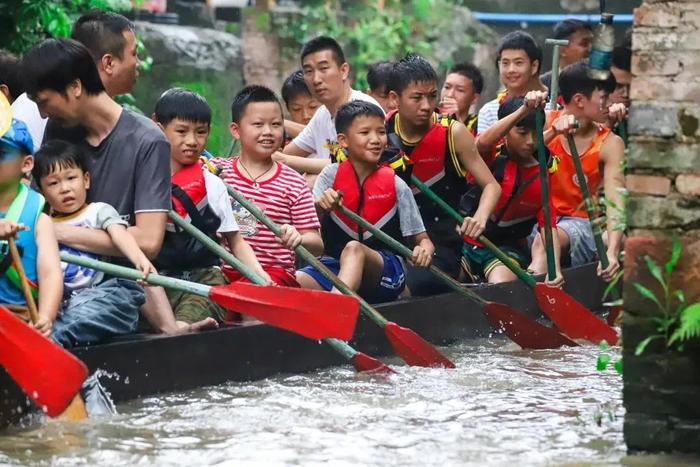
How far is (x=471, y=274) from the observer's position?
29.7 ft

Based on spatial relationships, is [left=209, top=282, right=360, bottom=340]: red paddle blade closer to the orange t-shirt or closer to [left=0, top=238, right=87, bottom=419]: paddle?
[left=0, top=238, right=87, bottom=419]: paddle

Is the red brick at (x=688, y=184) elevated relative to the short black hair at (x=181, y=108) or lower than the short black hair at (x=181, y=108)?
lower

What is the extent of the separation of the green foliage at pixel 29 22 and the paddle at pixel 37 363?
5.05 metres

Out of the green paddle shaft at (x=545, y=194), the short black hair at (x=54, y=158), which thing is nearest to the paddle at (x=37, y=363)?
the short black hair at (x=54, y=158)

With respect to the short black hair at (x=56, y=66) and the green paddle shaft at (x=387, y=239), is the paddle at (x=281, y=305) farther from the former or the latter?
the green paddle shaft at (x=387, y=239)

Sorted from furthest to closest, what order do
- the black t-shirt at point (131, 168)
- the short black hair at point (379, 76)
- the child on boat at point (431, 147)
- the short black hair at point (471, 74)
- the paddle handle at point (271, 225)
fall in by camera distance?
the short black hair at point (471, 74) < the short black hair at point (379, 76) < the child on boat at point (431, 147) < the paddle handle at point (271, 225) < the black t-shirt at point (131, 168)

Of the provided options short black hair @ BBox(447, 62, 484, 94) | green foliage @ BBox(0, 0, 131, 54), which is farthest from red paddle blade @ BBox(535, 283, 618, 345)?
green foliage @ BBox(0, 0, 131, 54)

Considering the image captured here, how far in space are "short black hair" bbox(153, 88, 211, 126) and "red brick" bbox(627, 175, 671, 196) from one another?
8.02ft

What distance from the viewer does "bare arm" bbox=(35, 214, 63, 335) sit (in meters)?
5.75

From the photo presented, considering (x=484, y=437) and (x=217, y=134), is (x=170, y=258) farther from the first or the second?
(x=217, y=134)

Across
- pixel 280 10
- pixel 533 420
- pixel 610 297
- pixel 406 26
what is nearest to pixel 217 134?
pixel 280 10

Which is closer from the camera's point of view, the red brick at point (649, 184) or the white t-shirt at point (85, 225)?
the red brick at point (649, 184)

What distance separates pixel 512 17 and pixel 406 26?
53.0 inches

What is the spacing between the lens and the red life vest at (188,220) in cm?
696
